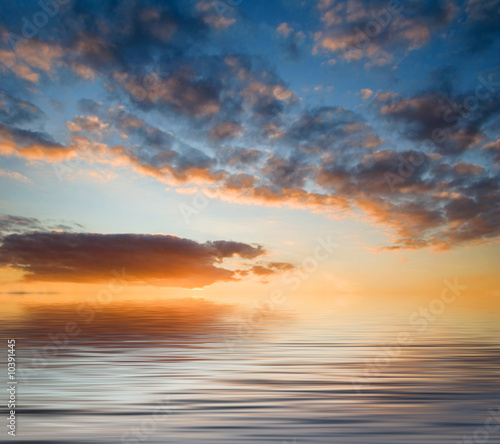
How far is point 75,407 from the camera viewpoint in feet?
28.2

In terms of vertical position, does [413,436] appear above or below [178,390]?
below

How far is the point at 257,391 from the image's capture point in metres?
9.91

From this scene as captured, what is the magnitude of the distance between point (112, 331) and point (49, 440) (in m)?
16.7

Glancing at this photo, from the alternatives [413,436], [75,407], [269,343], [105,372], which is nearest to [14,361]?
[105,372]

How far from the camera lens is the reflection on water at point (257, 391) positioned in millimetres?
7328

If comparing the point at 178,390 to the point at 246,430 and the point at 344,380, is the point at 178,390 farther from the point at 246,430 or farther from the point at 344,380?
the point at 344,380

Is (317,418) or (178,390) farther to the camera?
(178,390)

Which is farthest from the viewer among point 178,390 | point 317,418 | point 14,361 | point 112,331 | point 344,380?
point 112,331

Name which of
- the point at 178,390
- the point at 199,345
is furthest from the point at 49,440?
the point at 199,345

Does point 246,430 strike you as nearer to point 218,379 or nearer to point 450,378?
point 218,379

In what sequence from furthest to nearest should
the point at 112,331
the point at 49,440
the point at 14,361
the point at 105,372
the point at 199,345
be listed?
the point at 112,331, the point at 199,345, the point at 14,361, the point at 105,372, the point at 49,440

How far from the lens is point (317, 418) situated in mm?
7938

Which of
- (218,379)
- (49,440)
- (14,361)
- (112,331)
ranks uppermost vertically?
(112,331)

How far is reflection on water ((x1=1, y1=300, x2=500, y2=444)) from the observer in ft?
24.0
